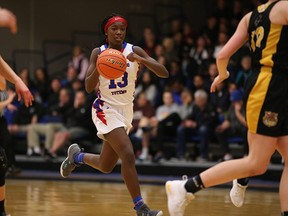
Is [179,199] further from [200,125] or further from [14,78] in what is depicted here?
[200,125]

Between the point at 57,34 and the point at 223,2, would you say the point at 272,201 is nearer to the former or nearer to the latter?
the point at 223,2

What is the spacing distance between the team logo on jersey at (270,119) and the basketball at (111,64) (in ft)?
5.63

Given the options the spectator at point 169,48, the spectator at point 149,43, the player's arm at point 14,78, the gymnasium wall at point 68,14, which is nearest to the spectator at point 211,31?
the spectator at point 169,48

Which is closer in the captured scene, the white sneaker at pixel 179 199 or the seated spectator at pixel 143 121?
the white sneaker at pixel 179 199

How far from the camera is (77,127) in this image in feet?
45.7

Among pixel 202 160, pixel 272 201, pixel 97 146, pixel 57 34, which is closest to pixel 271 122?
pixel 272 201

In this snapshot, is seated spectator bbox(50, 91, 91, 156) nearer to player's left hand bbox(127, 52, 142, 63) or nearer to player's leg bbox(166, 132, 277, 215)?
player's left hand bbox(127, 52, 142, 63)

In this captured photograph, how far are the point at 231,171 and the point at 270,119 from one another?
558mm

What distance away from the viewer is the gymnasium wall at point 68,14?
17.1 metres

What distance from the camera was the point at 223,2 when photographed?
53.9 ft

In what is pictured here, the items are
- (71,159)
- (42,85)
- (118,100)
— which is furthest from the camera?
(42,85)

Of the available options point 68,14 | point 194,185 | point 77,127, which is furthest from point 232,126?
point 194,185

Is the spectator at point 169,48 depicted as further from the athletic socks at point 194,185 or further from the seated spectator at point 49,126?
the athletic socks at point 194,185

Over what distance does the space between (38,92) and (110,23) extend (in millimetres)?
8588
